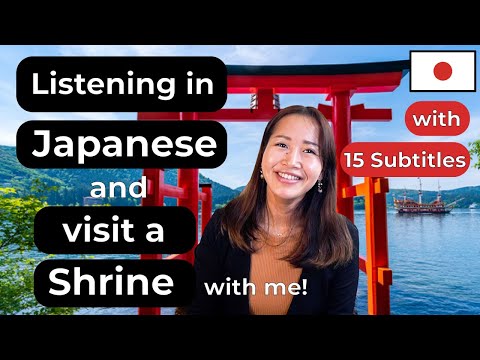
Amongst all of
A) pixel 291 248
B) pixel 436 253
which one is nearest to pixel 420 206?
pixel 291 248

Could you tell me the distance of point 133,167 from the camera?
3.95ft

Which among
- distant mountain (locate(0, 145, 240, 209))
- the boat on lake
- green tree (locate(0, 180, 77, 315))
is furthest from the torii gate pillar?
green tree (locate(0, 180, 77, 315))

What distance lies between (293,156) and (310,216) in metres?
0.26

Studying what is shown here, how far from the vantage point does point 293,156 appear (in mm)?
1208

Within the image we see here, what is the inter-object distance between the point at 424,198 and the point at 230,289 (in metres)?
1.06

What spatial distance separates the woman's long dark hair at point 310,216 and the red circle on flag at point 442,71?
489 millimetres

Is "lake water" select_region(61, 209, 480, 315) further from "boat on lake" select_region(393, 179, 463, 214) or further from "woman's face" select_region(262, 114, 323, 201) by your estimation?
→ "woman's face" select_region(262, 114, 323, 201)

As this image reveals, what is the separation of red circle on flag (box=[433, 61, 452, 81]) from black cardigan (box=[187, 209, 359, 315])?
808 millimetres

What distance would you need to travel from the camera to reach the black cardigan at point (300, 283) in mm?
1216

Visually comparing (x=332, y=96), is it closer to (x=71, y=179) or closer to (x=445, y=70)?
(x=445, y=70)

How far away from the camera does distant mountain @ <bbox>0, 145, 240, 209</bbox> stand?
1.22 metres

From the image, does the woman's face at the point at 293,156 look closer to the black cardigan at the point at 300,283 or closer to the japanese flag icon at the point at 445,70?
the black cardigan at the point at 300,283
